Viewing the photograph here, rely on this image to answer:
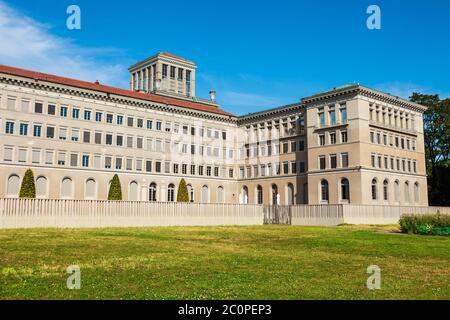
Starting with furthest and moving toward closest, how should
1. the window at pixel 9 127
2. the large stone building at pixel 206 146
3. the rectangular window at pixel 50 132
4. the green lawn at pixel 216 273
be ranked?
1. the rectangular window at pixel 50 132
2. the large stone building at pixel 206 146
3. the window at pixel 9 127
4. the green lawn at pixel 216 273

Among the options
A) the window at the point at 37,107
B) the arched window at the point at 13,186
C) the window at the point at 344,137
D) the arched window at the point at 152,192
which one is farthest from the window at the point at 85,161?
the window at the point at 344,137

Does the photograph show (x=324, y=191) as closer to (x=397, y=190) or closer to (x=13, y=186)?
(x=397, y=190)

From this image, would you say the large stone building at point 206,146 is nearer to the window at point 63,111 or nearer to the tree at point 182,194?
the window at point 63,111

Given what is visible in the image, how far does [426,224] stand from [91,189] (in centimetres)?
4657

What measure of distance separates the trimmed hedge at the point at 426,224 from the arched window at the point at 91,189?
44182mm

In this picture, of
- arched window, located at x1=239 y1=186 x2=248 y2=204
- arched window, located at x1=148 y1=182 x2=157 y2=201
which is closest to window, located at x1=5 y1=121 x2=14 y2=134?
arched window, located at x1=148 y1=182 x2=157 y2=201

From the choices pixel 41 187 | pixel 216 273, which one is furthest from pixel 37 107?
pixel 216 273

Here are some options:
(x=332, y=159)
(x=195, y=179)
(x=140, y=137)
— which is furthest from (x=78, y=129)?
(x=332, y=159)

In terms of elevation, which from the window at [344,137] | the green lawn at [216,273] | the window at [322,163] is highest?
the window at [344,137]

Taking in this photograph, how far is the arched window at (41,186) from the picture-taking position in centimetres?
6050

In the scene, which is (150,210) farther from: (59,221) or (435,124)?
(435,124)

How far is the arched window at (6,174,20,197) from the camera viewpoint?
58.1m

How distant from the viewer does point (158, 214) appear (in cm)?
4103
